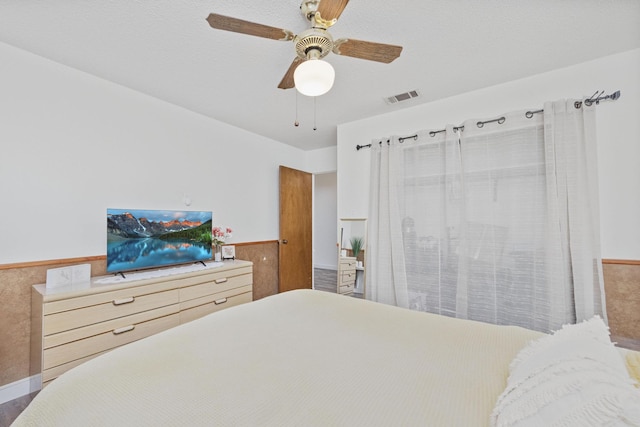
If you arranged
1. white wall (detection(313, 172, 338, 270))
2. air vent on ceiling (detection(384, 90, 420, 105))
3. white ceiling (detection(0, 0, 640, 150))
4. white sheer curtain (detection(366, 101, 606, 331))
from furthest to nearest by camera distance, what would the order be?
white wall (detection(313, 172, 338, 270)), air vent on ceiling (detection(384, 90, 420, 105)), white sheer curtain (detection(366, 101, 606, 331)), white ceiling (detection(0, 0, 640, 150))

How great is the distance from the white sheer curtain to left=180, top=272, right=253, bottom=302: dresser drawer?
149cm

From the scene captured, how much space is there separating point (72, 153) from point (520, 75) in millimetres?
4057

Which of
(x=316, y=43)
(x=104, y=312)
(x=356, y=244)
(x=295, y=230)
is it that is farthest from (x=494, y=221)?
(x=104, y=312)

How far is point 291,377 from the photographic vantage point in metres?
0.94

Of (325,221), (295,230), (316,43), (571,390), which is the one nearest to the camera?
(571,390)

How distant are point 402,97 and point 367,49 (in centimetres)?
144

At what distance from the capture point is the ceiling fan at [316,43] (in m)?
1.32

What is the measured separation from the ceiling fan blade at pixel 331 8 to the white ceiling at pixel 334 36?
0.35 m

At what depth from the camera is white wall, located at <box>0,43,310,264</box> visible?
1954 millimetres

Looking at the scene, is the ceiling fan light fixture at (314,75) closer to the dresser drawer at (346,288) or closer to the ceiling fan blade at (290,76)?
the ceiling fan blade at (290,76)

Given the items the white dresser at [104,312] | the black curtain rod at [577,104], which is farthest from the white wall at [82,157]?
the black curtain rod at [577,104]

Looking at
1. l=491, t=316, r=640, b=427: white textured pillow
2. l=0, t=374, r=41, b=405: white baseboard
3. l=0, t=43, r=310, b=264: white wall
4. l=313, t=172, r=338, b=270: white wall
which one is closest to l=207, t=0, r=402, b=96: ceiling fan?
l=491, t=316, r=640, b=427: white textured pillow

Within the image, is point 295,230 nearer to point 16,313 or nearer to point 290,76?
point 290,76

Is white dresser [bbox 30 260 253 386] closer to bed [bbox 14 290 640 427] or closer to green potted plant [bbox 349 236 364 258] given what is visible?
bed [bbox 14 290 640 427]
